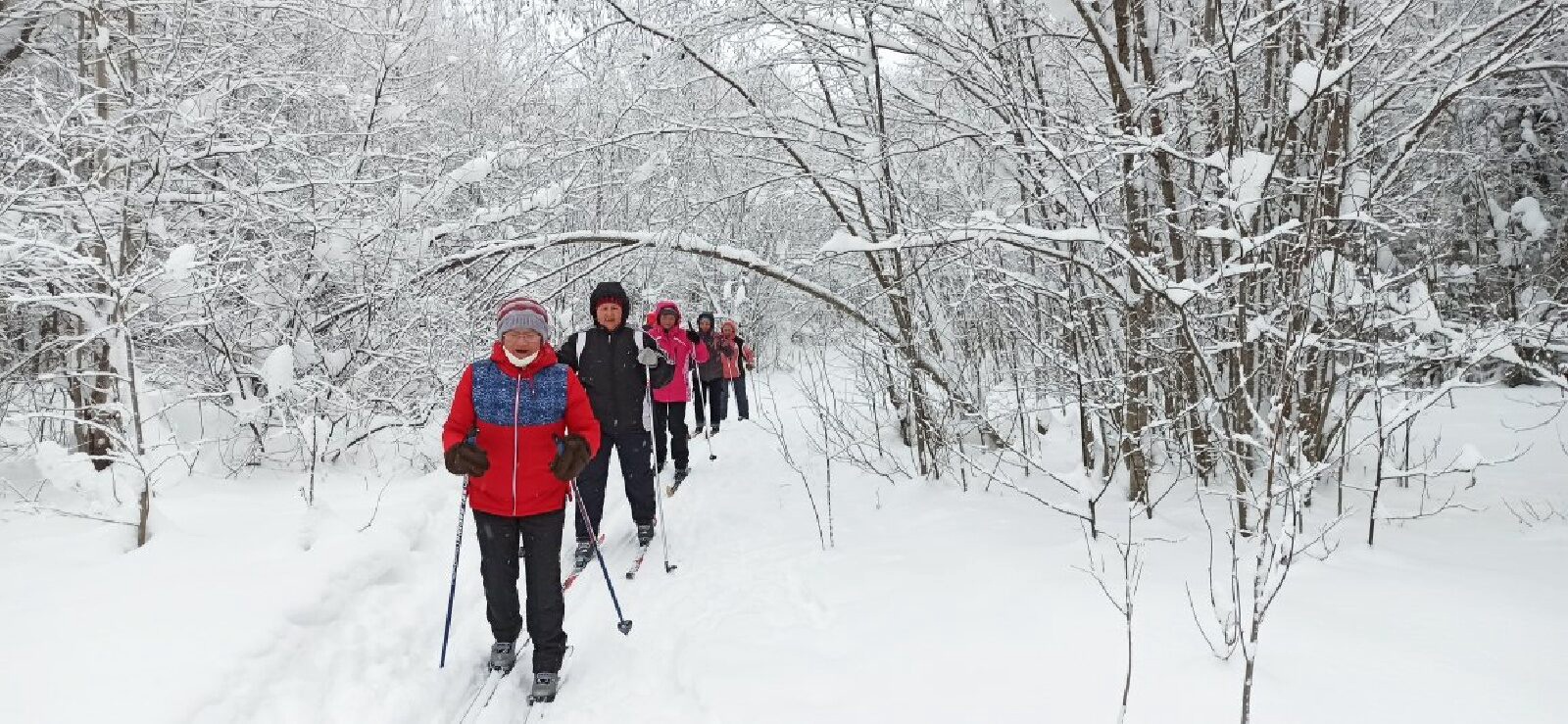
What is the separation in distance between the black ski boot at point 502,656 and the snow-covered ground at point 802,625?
162mm

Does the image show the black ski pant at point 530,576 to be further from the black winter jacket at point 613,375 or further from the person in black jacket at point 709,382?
the person in black jacket at point 709,382

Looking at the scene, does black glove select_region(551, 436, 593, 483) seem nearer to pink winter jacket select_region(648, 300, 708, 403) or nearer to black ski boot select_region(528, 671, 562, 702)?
black ski boot select_region(528, 671, 562, 702)

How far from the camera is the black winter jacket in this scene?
5703mm

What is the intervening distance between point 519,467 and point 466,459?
0.25 metres

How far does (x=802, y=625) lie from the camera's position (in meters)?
3.98

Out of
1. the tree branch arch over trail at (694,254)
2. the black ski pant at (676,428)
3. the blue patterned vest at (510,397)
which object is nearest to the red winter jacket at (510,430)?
the blue patterned vest at (510,397)

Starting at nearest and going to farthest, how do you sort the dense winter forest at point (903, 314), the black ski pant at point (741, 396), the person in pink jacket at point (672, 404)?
1. the dense winter forest at point (903, 314)
2. the person in pink jacket at point (672, 404)
3. the black ski pant at point (741, 396)

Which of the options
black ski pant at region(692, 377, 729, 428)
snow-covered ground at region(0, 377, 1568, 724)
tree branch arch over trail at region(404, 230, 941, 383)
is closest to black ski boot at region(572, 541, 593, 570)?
snow-covered ground at region(0, 377, 1568, 724)

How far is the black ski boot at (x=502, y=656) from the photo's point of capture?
3.80 m

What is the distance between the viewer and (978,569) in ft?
14.2

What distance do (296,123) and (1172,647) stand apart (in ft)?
30.7

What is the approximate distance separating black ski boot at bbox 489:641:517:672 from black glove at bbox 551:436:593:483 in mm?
865

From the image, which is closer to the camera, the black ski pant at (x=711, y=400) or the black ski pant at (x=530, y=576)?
the black ski pant at (x=530, y=576)

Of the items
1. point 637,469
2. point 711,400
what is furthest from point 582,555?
point 711,400
